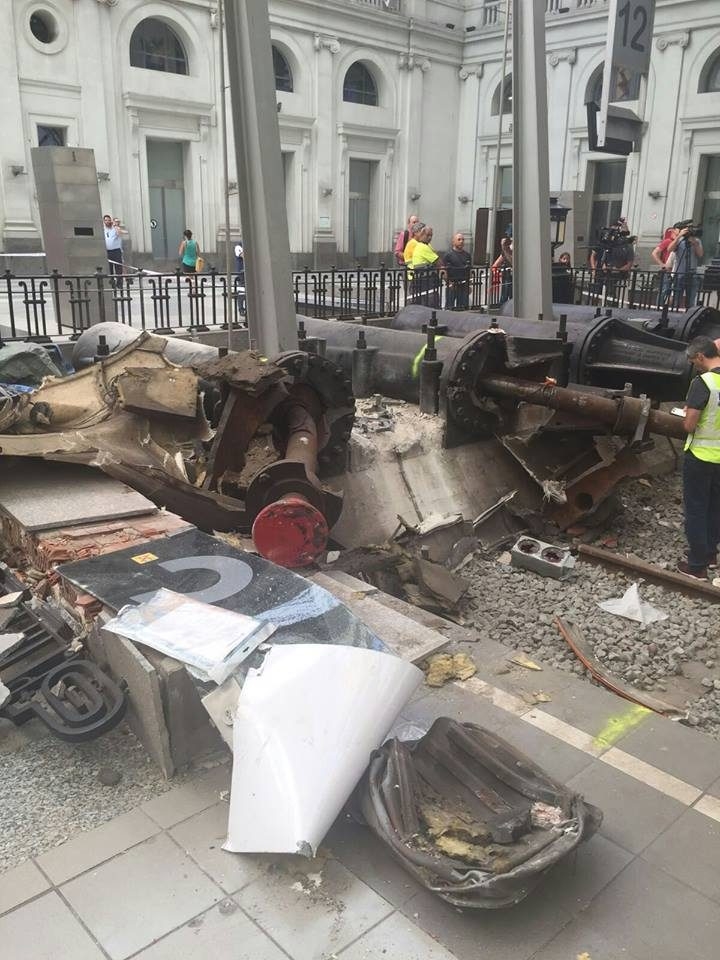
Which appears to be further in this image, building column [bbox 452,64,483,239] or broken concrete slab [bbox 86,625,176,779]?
building column [bbox 452,64,483,239]

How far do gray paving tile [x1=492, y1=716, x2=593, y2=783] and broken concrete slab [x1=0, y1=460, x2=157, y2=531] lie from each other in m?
2.46

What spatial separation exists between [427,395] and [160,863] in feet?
18.0

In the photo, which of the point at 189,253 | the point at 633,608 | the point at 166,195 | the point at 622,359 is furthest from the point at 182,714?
the point at 166,195

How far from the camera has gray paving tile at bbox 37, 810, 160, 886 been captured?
103 inches

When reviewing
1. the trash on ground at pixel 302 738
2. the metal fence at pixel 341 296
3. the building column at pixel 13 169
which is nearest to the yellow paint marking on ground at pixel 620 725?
the trash on ground at pixel 302 738

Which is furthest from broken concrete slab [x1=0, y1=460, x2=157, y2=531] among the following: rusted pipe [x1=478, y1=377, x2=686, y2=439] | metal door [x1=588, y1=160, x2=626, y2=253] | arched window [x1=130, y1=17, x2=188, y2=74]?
metal door [x1=588, y1=160, x2=626, y2=253]

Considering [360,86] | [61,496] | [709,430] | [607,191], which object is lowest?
[61,496]

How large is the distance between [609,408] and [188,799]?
16.4ft

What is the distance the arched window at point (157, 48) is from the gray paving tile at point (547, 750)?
1024 inches

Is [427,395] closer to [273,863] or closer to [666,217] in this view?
[273,863]

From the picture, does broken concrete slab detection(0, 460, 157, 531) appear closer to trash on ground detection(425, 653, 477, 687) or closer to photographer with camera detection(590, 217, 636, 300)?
trash on ground detection(425, 653, 477, 687)

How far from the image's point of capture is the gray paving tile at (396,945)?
91.9 inches

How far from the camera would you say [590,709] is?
3738mm

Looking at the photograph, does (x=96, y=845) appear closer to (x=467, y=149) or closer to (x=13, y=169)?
(x=13, y=169)
